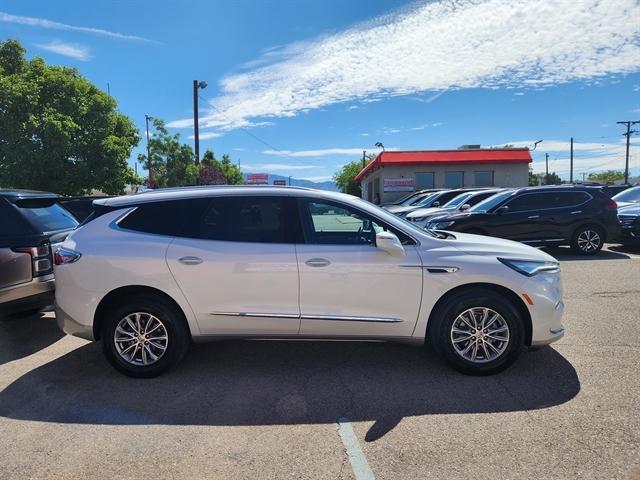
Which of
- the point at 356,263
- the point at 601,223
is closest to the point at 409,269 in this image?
the point at 356,263

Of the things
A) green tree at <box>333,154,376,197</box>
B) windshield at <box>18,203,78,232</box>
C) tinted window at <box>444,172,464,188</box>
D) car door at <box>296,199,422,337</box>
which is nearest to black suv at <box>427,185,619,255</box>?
car door at <box>296,199,422,337</box>

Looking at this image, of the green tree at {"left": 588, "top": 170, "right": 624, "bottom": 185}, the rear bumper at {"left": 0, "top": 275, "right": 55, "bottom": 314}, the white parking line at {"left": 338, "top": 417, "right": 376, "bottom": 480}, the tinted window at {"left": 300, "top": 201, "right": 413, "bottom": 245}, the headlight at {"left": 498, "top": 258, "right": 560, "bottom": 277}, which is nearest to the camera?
the white parking line at {"left": 338, "top": 417, "right": 376, "bottom": 480}

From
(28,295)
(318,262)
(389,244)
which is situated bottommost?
(28,295)

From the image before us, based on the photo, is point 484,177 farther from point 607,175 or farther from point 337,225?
point 607,175

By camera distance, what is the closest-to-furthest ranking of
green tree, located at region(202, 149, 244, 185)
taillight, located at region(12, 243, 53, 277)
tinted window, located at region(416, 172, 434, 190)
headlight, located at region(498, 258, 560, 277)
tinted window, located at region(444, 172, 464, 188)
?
headlight, located at region(498, 258, 560, 277), taillight, located at region(12, 243, 53, 277), tinted window, located at region(444, 172, 464, 188), tinted window, located at region(416, 172, 434, 190), green tree, located at region(202, 149, 244, 185)

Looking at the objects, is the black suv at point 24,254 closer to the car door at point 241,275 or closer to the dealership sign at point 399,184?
the car door at point 241,275

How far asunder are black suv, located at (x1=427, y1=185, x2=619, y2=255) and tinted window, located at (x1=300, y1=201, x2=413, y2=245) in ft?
22.5

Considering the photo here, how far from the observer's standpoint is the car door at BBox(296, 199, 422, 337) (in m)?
4.20

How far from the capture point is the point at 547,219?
11.1m

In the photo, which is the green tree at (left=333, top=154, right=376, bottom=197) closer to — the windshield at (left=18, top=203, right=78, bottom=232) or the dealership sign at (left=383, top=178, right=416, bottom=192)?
the dealership sign at (left=383, top=178, right=416, bottom=192)

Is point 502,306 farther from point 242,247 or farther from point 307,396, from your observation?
point 242,247

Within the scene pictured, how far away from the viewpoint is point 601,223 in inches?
441

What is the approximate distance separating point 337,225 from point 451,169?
3076 cm

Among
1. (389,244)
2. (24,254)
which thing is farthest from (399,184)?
(389,244)
